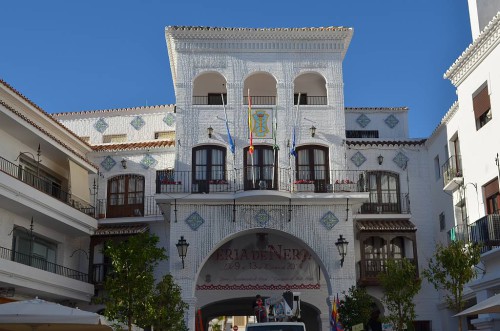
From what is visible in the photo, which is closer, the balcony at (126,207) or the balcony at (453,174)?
→ the balcony at (453,174)

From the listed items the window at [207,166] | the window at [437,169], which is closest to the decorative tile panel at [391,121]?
the window at [437,169]

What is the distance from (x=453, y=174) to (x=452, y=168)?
469 millimetres

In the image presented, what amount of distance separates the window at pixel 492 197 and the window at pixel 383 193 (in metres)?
7.49

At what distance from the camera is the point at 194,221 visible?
26.2 meters

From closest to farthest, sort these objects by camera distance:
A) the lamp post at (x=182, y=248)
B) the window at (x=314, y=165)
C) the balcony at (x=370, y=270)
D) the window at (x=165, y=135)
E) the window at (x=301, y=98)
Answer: the lamp post at (x=182, y=248)
the window at (x=314, y=165)
the balcony at (x=370, y=270)
the window at (x=301, y=98)
the window at (x=165, y=135)

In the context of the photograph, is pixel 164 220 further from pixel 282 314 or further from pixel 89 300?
pixel 282 314

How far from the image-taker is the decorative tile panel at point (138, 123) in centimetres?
3216

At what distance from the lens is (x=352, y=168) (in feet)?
98.2

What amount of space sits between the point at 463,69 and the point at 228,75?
943 centimetres

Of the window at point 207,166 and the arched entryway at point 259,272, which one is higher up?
the window at point 207,166

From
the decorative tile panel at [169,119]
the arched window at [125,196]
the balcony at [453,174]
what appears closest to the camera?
the balcony at [453,174]

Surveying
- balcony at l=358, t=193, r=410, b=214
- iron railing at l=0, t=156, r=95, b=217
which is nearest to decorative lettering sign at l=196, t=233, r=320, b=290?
balcony at l=358, t=193, r=410, b=214

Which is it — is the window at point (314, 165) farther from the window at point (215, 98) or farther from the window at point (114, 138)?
the window at point (114, 138)

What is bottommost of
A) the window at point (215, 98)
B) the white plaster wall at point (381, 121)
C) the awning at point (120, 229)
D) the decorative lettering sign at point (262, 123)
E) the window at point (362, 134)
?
the awning at point (120, 229)
